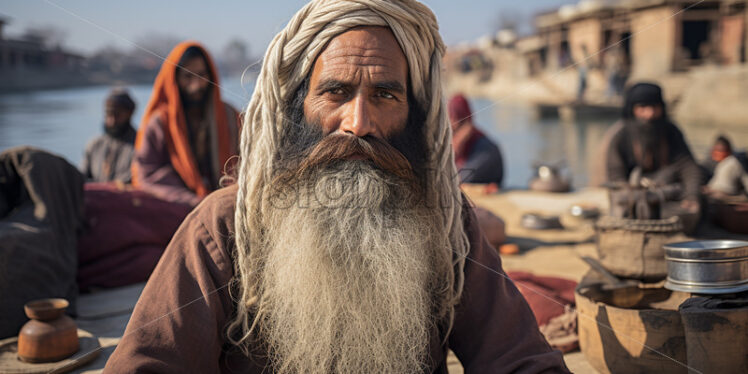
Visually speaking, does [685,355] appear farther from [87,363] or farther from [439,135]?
[87,363]

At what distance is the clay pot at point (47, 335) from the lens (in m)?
2.75

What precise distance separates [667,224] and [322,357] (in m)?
2.16

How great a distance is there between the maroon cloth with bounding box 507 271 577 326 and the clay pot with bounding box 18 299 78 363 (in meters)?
2.03

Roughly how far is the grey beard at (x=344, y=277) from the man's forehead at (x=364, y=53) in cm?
30

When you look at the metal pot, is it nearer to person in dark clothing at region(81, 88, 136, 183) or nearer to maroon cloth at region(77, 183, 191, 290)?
maroon cloth at region(77, 183, 191, 290)

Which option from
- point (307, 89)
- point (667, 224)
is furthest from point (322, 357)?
point (667, 224)

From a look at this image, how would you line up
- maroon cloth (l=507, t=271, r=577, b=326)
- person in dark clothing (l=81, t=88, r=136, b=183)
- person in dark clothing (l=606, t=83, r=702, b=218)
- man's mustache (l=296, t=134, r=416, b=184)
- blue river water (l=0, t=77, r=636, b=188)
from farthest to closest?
blue river water (l=0, t=77, r=636, b=188) → person in dark clothing (l=81, t=88, r=136, b=183) → person in dark clothing (l=606, t=83, r=702, b=218) → maroon cloth (l=507, t=271, r=577, b=326) → man's mustache (l=296, t=134, r=416, b=184)

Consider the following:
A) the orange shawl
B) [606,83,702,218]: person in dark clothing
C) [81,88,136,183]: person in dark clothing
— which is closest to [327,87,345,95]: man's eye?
the orange shawl

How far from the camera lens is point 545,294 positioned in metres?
3.12

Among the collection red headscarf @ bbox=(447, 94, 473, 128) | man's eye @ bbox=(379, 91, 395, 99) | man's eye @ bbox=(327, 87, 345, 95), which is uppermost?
red headscarf @ bbox=(447, 94, 473, 128)

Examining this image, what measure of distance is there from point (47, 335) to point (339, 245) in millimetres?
1665

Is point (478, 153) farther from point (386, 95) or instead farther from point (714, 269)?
point (386, 95)

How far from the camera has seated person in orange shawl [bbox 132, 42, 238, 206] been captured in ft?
16.7

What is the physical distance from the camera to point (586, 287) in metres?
2.89
